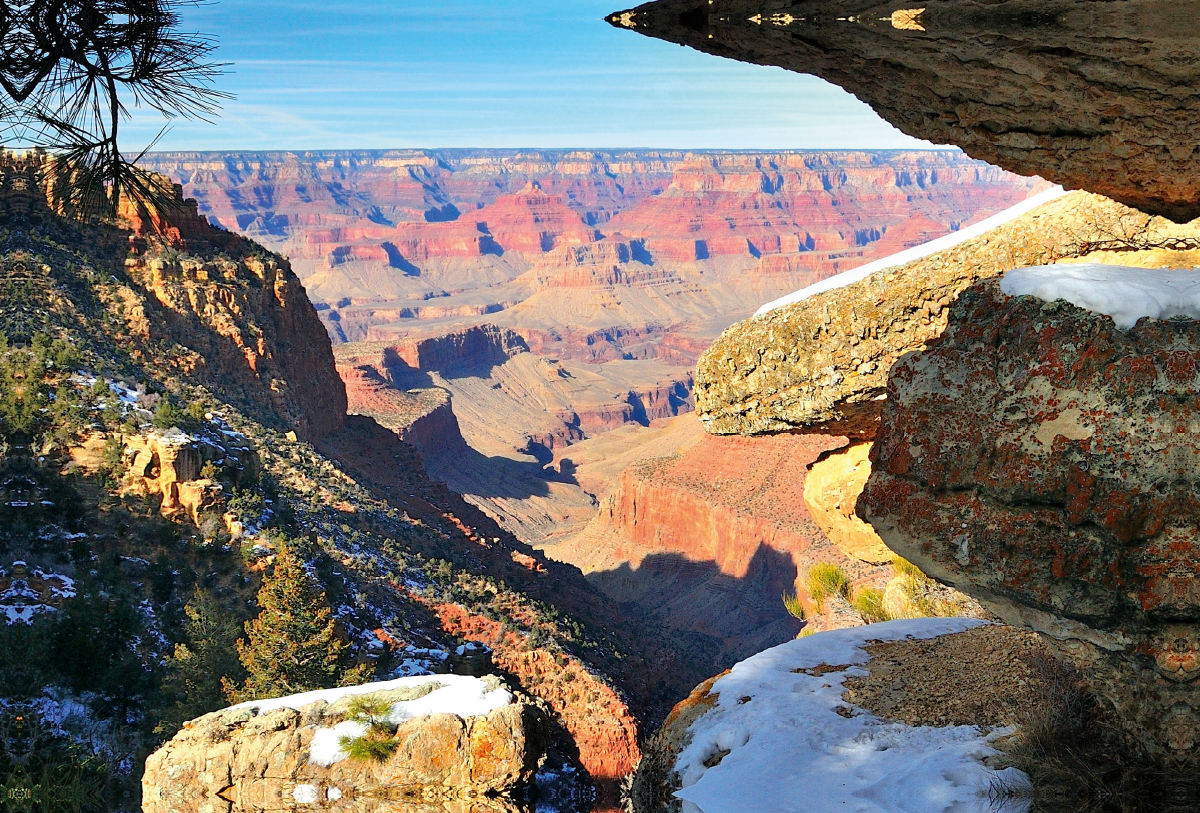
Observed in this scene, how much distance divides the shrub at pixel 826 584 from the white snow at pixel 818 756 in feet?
14.7

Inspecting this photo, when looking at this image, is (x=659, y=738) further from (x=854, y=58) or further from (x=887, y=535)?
(x=854, y=58)

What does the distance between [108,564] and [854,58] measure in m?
19.4

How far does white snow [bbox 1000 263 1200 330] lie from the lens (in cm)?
A: 573

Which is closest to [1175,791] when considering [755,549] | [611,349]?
[755,549]

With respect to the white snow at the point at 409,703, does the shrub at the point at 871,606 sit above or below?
above

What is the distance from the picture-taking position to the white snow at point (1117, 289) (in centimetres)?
573

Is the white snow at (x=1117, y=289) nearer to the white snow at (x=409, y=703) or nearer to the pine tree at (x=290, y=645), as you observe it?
the white snow at (x=409, y=703)

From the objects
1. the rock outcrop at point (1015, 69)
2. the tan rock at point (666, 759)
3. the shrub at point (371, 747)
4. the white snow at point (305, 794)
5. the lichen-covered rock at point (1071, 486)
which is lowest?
the white snow at point (305, 794)

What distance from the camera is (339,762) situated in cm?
1223

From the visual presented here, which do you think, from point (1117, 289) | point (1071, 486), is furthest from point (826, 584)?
point (1117, 289)

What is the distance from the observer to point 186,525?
21875mm

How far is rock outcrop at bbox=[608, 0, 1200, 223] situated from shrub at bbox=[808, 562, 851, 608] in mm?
8400

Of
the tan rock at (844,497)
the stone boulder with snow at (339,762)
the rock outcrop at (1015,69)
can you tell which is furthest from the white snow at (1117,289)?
the stone boulder with snow at (339,762)

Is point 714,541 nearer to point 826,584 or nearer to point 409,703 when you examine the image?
point 826,584
